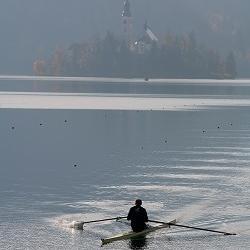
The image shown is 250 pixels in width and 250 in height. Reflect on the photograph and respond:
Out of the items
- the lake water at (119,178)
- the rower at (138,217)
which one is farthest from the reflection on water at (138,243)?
the rower at (138,217)

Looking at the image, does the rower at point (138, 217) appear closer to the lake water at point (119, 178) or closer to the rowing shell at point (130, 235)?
the rowing shell at point (130, 235)

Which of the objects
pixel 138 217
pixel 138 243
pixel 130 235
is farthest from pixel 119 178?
pixel 138 243

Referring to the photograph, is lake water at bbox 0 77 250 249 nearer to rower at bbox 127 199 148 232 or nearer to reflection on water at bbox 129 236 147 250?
reflection on water at bbox 129 236 147 250

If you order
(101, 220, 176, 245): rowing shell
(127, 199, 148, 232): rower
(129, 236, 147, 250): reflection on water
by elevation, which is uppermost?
(127, 199, 148, 232): rower

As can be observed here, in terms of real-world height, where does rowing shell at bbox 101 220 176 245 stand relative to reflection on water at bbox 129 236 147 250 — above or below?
above

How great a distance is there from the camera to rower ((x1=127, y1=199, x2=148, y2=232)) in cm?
5319

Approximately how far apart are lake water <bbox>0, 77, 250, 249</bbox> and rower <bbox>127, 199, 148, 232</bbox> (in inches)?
40.4

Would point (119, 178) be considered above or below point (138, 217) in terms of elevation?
above

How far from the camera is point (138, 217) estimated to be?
53.3 metres

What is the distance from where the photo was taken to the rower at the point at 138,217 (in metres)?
53.2

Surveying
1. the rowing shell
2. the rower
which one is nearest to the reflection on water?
the rowing shell

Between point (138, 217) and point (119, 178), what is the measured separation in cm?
2377

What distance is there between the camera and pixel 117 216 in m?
59.4

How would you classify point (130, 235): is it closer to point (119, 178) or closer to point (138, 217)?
point (138, 217)
